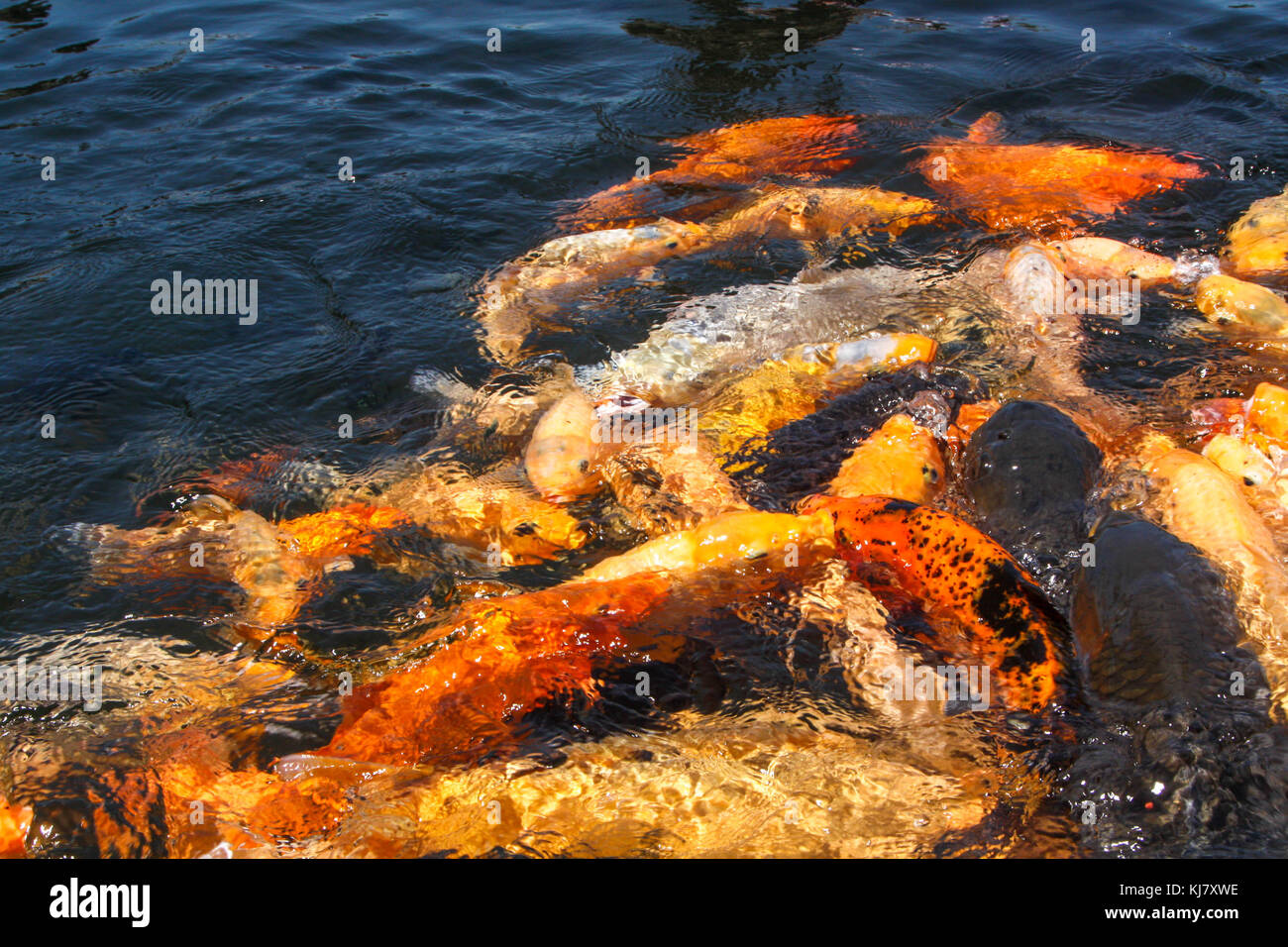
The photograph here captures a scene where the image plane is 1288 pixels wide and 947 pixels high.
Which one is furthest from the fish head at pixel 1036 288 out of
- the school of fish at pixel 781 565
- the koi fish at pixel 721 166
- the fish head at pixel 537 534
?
the fish head at pixel 537 534

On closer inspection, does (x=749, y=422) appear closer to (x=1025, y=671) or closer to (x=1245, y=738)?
(x=1025, y=671)

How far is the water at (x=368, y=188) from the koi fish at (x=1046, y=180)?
0.29 meters

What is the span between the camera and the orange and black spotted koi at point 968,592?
3.86 m

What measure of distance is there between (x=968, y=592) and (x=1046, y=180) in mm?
5534

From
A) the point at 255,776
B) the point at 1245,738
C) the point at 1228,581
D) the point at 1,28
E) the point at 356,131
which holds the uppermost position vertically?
the point at 1,28

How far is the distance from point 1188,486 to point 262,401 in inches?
215

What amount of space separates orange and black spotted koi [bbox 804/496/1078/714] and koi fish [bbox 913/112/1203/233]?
4.49 metres

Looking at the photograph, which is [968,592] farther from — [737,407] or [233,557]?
[233,557]

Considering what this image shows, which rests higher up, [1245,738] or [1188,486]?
[1188,486]

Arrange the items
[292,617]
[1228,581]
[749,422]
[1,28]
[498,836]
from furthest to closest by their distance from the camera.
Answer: [1,28] < [749,422] < [292,617] < [1228,581] < [498,836]

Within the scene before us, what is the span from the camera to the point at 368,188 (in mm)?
8852

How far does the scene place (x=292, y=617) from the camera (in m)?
4.68

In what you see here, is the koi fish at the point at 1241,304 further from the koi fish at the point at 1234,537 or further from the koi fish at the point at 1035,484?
the koi fish at the point at 1035,484
